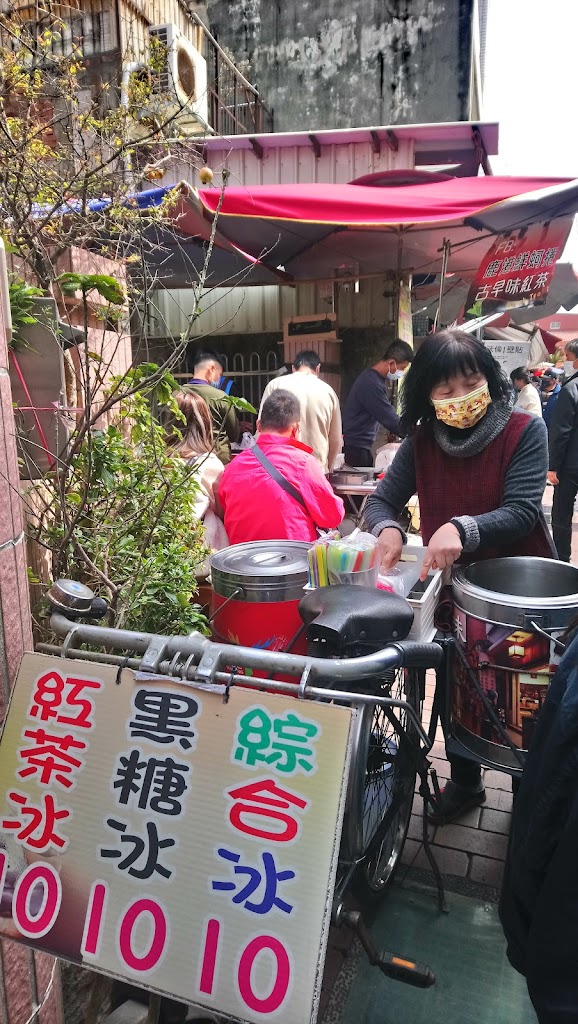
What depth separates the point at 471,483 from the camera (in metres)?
2.75

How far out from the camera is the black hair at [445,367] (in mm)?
2576

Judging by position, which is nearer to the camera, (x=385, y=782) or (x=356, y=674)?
(x=356, y=674)

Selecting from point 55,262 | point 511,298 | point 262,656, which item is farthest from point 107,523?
point 511,298

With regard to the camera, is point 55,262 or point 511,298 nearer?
point 55,262

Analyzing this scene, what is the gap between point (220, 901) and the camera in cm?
119

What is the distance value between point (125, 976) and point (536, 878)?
2.95ft

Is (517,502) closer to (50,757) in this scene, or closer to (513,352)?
(50,757)

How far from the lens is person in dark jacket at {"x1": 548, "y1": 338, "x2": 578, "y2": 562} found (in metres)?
7.05

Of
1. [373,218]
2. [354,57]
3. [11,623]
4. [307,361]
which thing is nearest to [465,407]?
[11,623]

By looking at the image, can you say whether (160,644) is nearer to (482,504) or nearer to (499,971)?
(482,504)

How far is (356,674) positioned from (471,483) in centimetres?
156

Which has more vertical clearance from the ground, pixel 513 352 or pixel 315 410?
pixel 513 352

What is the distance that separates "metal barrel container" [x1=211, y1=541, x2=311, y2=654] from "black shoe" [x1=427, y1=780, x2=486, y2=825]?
1.41 metres

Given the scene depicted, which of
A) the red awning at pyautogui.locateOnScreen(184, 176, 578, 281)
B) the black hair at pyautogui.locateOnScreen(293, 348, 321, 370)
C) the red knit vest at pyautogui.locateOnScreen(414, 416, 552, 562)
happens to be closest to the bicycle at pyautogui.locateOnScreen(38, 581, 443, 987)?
the red knit vest at pyautogui.locateOnScreen(414, 416, 552, 562)
